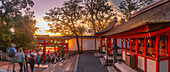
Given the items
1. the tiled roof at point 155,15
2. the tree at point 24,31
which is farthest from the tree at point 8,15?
the tiled roof at point 155,15

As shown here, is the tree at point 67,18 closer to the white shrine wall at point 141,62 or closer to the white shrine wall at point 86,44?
the white shrine wall at point 86,44

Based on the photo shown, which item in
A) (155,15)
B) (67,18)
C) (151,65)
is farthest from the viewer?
(67,18)

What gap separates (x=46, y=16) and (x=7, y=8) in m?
7.68

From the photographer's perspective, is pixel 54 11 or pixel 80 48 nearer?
pixel 54 11

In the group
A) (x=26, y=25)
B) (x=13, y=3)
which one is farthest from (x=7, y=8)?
(x=26, y=25)

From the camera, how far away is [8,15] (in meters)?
12.6

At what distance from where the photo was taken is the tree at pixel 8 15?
34.4 feet

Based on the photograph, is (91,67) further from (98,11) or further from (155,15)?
(98,11)

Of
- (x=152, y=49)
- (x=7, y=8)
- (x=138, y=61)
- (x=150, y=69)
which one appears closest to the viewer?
(x=150, y=69)

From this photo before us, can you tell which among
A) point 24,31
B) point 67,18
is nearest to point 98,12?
point 67,18

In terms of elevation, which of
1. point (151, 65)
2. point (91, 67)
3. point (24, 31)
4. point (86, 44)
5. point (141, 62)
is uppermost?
point (24, 31)

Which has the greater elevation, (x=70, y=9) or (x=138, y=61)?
(x=70, y=9)

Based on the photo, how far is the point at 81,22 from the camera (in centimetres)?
2144

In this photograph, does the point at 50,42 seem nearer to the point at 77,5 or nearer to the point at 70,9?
the point at 70,9
